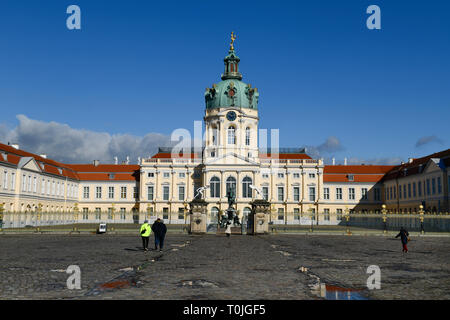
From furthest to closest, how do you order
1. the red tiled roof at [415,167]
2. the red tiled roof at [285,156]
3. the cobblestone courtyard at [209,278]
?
the red tiled roof at [285,156], the red tiled roof at [415,167], the cobblestone courtyard at [209,278]

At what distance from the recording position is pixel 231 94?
76688mm

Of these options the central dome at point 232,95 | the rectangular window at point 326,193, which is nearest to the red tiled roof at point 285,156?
the rectangular window at point 326,193

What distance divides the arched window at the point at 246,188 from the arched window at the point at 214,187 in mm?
3882

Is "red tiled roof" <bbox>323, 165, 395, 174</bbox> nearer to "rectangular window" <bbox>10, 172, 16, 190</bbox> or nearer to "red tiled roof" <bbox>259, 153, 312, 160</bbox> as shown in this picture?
"red tiled roof" <bbox>259, 153, 312, 160</bbox>

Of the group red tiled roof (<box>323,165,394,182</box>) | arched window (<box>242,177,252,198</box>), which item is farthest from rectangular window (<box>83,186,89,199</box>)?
red tiled roof (<box>323,165,394,182</box>)

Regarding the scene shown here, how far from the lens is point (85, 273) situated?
40.1 ft

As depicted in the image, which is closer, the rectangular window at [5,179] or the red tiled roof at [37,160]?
the rectangular window at [5,179]

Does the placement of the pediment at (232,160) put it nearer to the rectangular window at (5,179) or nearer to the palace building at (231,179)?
the palace building at (231,179)

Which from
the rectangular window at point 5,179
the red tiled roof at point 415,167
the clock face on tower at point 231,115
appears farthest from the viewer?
the clock face on tower at point 231,115

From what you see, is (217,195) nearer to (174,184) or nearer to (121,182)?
(174,184)

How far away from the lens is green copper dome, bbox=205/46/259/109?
252 feet

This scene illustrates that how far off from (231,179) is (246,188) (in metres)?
2.71

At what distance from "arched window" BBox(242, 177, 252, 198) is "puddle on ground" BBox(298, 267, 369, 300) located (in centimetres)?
6211

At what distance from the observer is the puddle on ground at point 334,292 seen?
28.9 ft
